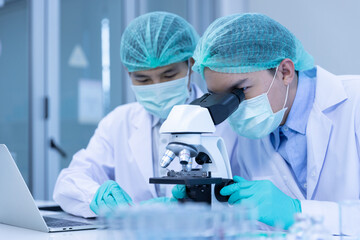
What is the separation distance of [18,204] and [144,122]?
2.80ft

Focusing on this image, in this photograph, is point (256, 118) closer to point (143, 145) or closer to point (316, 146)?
point (316, 146)

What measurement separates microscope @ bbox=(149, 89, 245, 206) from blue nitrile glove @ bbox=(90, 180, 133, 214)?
38cm

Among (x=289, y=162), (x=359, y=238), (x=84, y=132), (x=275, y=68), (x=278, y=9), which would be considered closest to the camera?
(x=359, y=238)

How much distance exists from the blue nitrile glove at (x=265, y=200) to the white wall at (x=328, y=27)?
1400 mm

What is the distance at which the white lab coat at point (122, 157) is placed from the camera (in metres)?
1.95

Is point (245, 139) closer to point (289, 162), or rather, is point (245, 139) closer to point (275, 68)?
point (289, 162)

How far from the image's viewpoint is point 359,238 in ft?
3.11

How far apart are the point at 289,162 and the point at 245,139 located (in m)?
0.24

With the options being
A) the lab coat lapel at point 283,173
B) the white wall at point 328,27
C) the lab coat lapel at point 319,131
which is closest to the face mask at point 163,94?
the lab coat lapel at point 283,173

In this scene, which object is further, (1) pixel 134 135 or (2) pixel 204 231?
(1) pixel 134 135

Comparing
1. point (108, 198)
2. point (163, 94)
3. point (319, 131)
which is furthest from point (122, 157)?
point (319, 131)

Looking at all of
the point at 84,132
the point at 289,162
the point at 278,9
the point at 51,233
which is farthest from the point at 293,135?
the point at 84,132

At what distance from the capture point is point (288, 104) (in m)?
1.70

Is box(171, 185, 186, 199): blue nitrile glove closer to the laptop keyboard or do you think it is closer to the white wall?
the laptop keyboard
